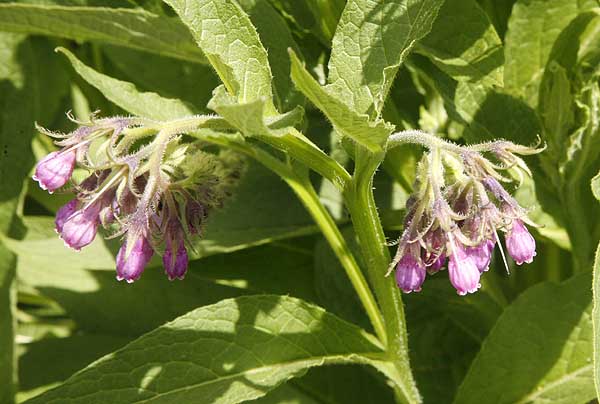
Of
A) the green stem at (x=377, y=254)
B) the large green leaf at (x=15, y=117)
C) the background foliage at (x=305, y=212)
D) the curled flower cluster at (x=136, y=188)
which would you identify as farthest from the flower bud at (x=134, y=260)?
the large green leaf at (x=15, y=117)

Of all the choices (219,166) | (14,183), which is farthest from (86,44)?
(219,166)

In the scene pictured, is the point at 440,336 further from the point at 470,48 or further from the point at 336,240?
the point at 470,48

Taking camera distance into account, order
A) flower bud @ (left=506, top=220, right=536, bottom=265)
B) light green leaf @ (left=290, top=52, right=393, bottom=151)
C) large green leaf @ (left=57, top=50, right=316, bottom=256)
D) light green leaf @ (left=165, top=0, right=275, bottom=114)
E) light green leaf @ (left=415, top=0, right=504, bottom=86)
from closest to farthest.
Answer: light green leaf @ (left=290, top=52, right=393, bottom=151) → light green leaf @ (left=165, top=0, right=275, bottom=114) → flower bud @ (left=506, top=220, right=536, bottom=265) → light green leaf @ (left=415, top=0, right=504, bottom=86) → large green leaf @ (left=57, top=50, right=316, bottom=256)

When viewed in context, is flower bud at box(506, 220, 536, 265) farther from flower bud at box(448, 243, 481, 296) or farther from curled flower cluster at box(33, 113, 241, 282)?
curled flower cluster at box(33, 113, 241, 282)

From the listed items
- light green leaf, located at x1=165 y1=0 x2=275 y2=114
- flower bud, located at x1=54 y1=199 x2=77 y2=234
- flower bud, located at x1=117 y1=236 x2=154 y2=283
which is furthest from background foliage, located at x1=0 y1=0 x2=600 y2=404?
flower bud, located at x1=54 y1=199 x2=77 y2=234

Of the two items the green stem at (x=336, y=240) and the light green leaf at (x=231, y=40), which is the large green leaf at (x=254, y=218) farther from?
the light green leaf at (x=231, y=40)

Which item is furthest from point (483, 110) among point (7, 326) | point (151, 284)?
point (7, 326)
